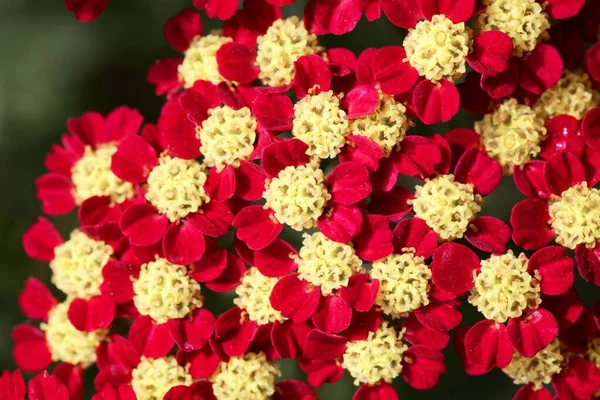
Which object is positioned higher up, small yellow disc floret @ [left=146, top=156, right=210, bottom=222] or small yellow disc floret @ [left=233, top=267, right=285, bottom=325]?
small yellow disc floret @ [left=146, top=156, right=210, bottom=222]

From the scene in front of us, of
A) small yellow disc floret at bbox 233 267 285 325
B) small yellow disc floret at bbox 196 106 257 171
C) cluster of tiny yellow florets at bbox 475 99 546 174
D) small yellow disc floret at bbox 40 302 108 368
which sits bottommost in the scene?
small yellow disc floret at bbox 40 302 108 368

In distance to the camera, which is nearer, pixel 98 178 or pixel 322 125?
pixel 322 125

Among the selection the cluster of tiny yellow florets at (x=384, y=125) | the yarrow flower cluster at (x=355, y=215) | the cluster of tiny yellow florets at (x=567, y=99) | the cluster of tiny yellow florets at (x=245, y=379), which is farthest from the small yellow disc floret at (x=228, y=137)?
the cluster of tiny yellow florets at (x=567, y=99)

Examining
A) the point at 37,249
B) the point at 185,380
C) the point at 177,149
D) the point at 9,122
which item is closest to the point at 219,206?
the point at 177,149

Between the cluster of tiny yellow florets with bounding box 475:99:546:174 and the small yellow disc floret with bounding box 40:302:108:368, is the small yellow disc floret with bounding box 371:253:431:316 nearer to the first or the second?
the cluster of tiny yellow florets with bounding box 475:99:546:174

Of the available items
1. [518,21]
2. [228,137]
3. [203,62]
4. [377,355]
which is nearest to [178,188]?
[228,137]

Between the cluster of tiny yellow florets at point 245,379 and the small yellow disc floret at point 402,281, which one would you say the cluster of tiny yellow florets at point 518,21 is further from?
the cluster of tiny yellow florets at point 245,379

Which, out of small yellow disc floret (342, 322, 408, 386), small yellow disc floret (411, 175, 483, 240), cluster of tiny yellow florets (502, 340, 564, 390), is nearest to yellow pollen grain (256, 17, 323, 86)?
small yellow disc floret (411, 175, 483, 240)

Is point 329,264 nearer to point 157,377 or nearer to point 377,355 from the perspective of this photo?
point 377,355
